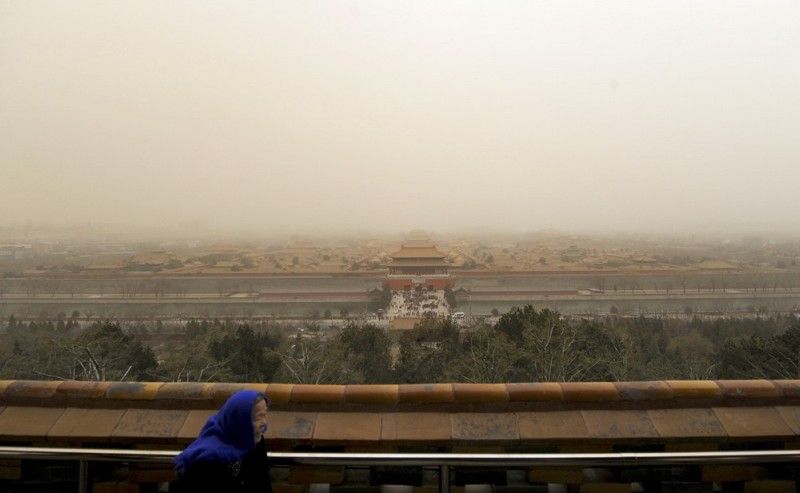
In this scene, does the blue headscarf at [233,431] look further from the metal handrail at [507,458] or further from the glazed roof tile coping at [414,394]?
the glazed roof tile coping at [414,394]

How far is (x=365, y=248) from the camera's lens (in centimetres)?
1717

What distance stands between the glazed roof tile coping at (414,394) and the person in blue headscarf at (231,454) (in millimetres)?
708

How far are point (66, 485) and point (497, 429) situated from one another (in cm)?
142

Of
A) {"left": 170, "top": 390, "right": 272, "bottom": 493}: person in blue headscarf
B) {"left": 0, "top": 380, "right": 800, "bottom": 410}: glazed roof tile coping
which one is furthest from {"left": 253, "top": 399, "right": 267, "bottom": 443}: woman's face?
{"left": 0, "top": 380, "right": 800, "bottom": 410}: glazed roof tile coping

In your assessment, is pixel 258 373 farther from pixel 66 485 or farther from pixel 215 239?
pixel 215 239

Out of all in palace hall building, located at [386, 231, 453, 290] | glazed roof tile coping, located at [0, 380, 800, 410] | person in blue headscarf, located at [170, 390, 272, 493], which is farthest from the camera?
palace hall building, located at [386, 231, 453, 290]

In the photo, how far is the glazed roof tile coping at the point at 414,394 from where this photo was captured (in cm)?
178

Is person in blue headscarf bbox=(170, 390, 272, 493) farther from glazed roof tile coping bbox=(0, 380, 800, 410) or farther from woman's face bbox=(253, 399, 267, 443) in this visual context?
glazed roof tile coping bbox=(0, 380, 800, 410)

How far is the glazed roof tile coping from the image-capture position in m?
1.78

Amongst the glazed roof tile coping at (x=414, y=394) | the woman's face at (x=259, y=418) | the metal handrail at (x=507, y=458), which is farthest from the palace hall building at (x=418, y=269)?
the woman's face at (x=259, y=418)

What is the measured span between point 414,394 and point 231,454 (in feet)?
2.96

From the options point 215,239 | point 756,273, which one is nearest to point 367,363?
point 756,273

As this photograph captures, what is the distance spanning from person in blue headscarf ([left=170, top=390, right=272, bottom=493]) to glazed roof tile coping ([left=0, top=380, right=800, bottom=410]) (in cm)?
71

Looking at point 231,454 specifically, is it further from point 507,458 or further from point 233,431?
point 507,458
